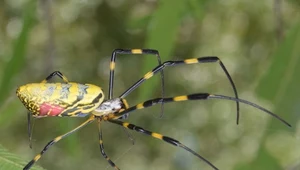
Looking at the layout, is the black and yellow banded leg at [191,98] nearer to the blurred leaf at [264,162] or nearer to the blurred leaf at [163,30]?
the blurred leaf at [264,162]

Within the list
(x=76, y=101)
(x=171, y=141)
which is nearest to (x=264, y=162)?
(x=171, y=141)

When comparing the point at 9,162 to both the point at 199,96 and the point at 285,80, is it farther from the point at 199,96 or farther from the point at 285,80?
the point at 285,80

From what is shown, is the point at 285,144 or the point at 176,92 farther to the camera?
the point at 176,92

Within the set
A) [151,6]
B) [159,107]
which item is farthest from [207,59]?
[151,6]

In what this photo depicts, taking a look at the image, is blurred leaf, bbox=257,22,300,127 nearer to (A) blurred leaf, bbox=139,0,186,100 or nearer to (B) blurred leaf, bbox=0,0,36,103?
(A) blurred leaf, bbox=139,0,186,100

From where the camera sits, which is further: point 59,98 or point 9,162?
point 59,98

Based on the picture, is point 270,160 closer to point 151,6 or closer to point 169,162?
point 169,162

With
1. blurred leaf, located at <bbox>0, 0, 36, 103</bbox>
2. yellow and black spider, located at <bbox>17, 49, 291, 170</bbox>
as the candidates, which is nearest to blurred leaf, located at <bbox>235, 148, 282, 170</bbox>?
yellow and black spider, located at <bbox>17, 49, 291, 170</bbox>
